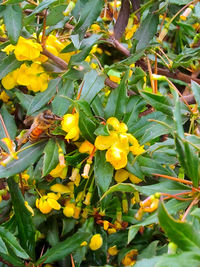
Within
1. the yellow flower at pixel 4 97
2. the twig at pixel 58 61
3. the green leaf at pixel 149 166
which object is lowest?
the yellow flower at pixel 4 97

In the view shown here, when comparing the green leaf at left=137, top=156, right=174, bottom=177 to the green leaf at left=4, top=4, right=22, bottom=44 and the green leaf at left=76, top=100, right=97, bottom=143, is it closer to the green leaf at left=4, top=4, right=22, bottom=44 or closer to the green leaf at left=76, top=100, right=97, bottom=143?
the green leaf at left=76, top=100, right=97, bottom=143

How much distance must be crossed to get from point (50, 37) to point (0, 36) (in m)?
0.14

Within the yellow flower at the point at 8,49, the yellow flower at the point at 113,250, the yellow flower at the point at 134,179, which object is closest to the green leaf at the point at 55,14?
the yellow flower at the point at 8,49

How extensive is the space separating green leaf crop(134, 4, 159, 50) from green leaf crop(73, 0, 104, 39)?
183 millimetres

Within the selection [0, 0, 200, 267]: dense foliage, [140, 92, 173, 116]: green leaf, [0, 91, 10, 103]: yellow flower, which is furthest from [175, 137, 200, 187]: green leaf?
[0, 91, 10, 103]: yellow flower

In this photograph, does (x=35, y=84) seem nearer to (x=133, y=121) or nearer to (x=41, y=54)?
(x=41, y=54)

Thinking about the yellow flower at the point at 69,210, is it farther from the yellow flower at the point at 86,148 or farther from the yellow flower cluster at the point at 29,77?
the yellow flower cluster at the point at 29,77

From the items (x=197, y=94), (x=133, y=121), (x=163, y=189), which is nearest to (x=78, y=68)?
(x=133, y=121)

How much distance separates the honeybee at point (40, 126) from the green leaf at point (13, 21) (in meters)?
0.21

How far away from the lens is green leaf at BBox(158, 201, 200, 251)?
2.06 feet

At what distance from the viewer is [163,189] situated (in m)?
0.81

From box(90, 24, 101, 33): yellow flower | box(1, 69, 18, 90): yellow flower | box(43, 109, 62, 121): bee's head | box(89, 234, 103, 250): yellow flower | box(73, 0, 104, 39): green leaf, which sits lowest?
box(89, 234, 103, 250): yellow flower

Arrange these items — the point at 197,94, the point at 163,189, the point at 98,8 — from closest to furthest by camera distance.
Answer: the point at 163,189, the point at 197,94, the point at 98,8

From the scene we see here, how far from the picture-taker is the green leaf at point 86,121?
898 mm
